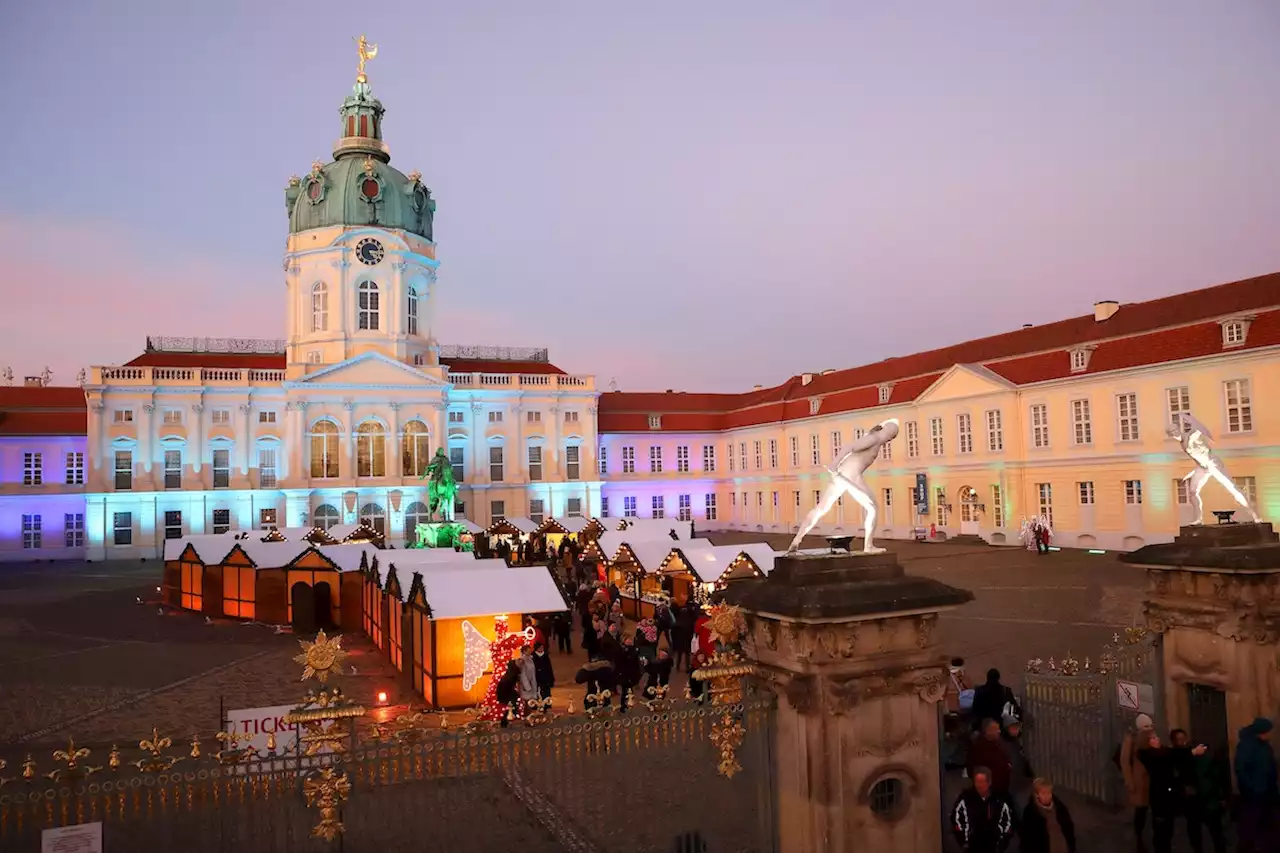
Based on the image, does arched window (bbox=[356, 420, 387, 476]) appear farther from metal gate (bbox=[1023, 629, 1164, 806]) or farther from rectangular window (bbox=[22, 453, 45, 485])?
metal gate (bbox=[1023, 629, 1164, 806])

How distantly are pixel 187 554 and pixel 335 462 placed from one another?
23884 mm

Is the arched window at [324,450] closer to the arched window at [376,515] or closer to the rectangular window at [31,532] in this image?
the arched window at [376,515]

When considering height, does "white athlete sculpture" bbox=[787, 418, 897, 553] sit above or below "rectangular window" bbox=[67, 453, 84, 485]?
below

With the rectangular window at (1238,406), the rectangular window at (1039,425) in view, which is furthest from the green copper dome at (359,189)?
the rectangular window at (1238,406)

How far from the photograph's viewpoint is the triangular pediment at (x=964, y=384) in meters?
41.6

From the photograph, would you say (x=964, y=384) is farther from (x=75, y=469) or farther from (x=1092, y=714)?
(x=75, y=469)

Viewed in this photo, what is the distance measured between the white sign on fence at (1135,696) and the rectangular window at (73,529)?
175 ft

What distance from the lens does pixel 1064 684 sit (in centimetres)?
970

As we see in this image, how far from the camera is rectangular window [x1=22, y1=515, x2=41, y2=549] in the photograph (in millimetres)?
48062

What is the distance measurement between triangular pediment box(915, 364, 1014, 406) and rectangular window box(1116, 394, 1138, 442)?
5419 mm

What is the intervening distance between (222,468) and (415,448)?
10.8m

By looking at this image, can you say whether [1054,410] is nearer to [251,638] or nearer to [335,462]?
[251,638]

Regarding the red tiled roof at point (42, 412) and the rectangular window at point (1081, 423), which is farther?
the red tiled roof at point (42, 412)

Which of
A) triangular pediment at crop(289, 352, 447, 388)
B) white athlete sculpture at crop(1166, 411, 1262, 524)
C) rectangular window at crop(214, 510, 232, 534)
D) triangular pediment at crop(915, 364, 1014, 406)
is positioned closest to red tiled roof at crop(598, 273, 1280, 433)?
triangular pediment at crop(915, 364, 1014, 406)
